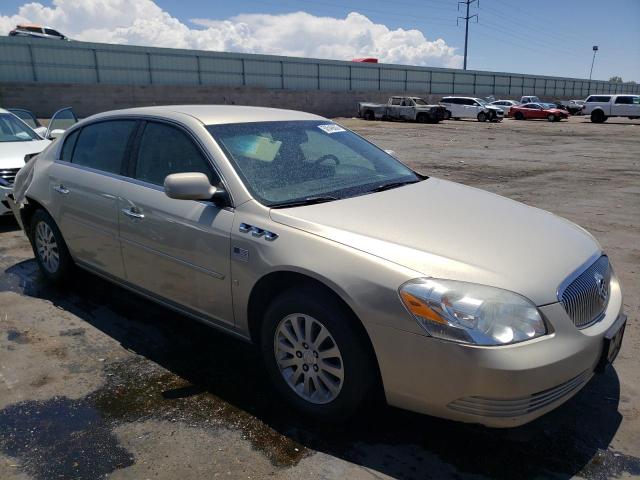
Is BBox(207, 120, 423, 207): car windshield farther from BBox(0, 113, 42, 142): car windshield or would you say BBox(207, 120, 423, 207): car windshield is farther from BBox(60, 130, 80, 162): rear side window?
BBox(0, 113, 42, 142): car windshield

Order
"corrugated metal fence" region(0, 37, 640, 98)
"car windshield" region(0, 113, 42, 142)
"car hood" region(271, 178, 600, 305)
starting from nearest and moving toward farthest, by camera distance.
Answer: "car hood" region(271, 178, 600, 305), "car windshield" region(0, 113, 42, 142), "corrugated metal fence" region(0, 37, 640, 98)

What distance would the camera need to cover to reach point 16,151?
7281 millimetres

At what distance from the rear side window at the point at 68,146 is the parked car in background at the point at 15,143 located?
7.33ft

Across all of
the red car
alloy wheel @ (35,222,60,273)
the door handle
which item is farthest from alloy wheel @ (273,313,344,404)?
the red car

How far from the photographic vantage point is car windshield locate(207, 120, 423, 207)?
3195mm

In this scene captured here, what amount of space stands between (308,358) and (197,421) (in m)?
0.70

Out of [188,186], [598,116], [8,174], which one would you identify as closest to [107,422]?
[188,186]

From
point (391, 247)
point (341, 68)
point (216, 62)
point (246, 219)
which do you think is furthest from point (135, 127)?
point (341, 68)

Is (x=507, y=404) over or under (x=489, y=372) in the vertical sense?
under

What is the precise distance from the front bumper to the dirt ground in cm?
33

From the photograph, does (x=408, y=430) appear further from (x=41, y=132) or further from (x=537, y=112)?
(x=537, y=112)

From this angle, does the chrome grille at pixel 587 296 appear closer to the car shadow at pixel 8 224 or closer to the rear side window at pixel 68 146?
the rear side window at pixel 68 146

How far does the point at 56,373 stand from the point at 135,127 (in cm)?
176

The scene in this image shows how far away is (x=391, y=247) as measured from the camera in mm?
2557
